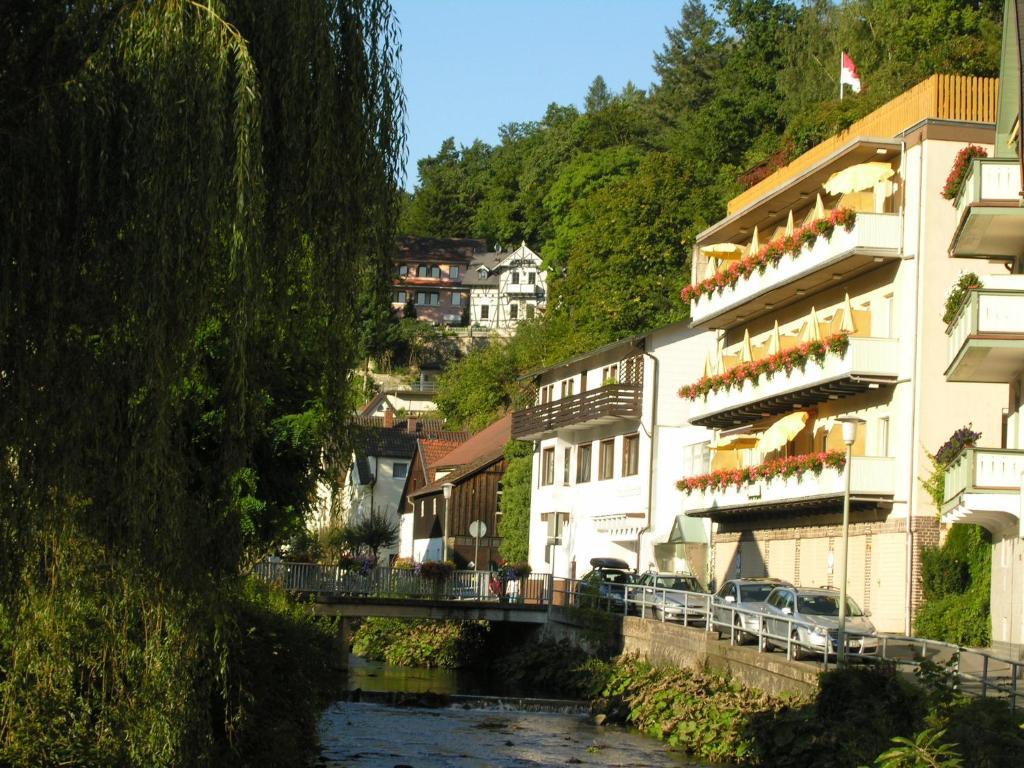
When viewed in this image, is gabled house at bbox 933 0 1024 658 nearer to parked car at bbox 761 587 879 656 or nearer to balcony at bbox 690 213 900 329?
parked car at bbox 761 587 879 656

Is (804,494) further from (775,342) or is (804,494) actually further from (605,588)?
(605,588)

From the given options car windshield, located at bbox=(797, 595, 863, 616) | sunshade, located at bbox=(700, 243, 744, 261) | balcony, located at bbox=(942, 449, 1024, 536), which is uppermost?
sunshade, located at bbox=(700, 243, 744, 261)

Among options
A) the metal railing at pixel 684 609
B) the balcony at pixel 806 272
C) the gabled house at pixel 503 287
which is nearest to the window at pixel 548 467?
the metal railing at pixel 684 609

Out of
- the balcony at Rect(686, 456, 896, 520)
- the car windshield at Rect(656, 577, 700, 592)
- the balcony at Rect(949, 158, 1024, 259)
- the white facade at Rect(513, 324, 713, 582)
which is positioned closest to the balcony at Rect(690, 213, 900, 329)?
the white facade at Rect(513, 324, 713, 582)

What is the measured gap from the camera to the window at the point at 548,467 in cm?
6282

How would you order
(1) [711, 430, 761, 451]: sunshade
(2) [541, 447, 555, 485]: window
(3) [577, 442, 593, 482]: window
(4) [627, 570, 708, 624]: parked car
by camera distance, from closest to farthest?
(4) [627, 570, 708, 624]: parked car → (1) [711, 430, 761, 451]: sunshade → (3) [577, 442, 593, 482]: window → (2) [541, 447, 555, 485]: window

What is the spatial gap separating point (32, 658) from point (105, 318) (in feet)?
10.3

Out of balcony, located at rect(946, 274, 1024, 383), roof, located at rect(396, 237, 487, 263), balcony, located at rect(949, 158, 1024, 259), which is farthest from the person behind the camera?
roof, located at rect(396, 237, 487, 263)

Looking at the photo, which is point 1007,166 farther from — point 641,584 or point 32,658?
point 32,658

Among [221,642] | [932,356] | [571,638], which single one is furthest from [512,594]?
[221,642]

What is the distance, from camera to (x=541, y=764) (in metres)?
27.7

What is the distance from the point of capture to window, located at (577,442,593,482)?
59.9 metres

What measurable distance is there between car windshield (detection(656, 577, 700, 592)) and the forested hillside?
1377 centimetres

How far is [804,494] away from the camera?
1554 inches
